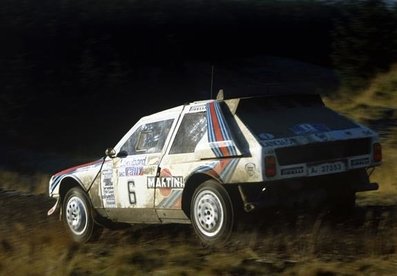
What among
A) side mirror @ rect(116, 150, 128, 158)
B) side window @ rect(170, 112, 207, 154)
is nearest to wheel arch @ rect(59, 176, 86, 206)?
side mirror @ rect(116, 150, 128, 158)

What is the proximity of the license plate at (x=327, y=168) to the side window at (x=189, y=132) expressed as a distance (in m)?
1.28

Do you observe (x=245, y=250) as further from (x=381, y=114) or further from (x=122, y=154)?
(x=381, y=114)

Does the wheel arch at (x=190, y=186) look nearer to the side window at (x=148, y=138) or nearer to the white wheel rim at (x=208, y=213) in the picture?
the white wheel rim at (x=208, y=213)

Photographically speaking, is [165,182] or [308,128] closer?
[308,128]

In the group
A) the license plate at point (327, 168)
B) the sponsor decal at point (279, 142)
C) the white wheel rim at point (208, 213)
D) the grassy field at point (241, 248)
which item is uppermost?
the sponsor decal at point (279, 142)

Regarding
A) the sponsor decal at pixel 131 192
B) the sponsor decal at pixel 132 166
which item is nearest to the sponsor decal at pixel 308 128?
the sponsor decal at pixel 132 166

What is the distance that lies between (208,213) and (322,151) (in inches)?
54.7

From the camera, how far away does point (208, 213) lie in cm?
800

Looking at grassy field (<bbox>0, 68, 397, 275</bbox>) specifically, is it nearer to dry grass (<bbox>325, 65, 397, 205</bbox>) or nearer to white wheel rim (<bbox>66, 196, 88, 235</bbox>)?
dry grass (<bbox>325, 65, 397, 205</bbox>)

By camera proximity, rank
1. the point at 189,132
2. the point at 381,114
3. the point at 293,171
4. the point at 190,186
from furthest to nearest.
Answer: the point at 381,114
the point at 189,132
the point at 190,186
the point at 293,171

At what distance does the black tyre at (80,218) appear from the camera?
990cm

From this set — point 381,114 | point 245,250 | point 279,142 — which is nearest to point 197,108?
point 279,142

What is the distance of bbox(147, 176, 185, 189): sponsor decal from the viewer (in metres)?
8.34

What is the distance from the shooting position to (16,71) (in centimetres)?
2164
